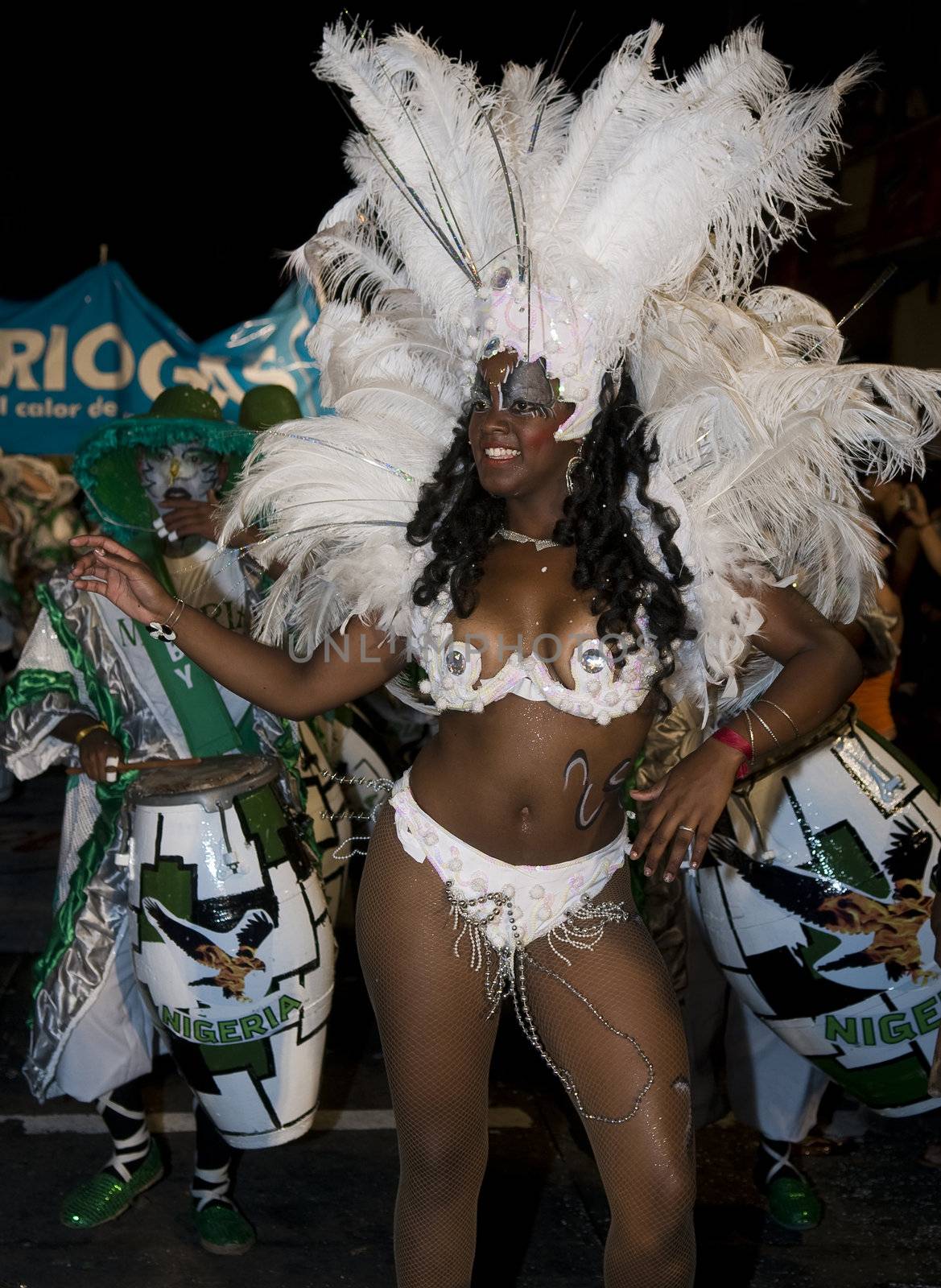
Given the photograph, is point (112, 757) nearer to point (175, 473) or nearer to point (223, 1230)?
point (175, 473)

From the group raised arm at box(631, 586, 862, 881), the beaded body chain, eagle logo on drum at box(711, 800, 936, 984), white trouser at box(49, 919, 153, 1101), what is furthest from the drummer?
raised arm at box(631, 586, 862, 881)

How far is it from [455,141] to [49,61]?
15.4 m

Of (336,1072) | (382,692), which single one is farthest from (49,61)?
(336,1072)

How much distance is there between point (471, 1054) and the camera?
7.75 ft

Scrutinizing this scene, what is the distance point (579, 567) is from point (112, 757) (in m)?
1.50

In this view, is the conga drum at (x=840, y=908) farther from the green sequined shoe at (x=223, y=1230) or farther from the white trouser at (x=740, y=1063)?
the green sequined shoe at (x=223, y=1230)

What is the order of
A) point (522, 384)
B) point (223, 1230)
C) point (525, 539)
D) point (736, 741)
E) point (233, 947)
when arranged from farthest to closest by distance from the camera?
point (223, 1230)
point (233, 947)
point (525, 539)
point (522, 384)
point (736, 741)

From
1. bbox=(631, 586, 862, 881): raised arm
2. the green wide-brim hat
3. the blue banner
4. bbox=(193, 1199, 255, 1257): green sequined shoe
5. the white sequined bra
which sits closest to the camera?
bbox=(631, 586, 862, 881): raised arm

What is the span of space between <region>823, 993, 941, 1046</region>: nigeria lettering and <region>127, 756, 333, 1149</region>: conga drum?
3.99 feet

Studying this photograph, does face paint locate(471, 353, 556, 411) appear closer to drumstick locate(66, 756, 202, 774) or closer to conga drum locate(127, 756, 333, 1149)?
conga drum locate(127, 756, 333, 1149)

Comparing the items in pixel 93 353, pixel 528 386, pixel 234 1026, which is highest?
pixel 528 386

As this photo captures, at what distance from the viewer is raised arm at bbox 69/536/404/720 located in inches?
98.8

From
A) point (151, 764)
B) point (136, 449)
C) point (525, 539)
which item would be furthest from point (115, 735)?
point (525, 539)

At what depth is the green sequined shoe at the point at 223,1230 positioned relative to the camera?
319 cm
